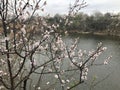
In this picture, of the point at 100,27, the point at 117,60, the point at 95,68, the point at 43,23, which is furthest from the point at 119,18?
the point at 43,23

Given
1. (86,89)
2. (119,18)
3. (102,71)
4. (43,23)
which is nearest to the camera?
(43,23)

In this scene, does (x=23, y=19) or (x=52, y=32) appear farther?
(x=52, y=32)

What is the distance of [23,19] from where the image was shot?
348cm

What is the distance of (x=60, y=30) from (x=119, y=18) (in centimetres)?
5468

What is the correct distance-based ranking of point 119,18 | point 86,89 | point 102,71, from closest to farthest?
point 86,89 → point 102,71 → point 119,18

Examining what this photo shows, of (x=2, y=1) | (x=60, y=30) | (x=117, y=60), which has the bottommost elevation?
(x=117, y=60)

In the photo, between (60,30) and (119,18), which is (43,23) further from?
(119,18)

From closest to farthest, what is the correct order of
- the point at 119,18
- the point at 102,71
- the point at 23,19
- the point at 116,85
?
the point at 23,19, the point at 116,85, the point at 102,71, the point at 119,18

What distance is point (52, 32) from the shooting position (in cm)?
397

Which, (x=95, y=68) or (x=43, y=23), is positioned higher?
(x=43, y=23)

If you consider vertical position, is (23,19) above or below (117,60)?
above

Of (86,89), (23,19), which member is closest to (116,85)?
(86,89)

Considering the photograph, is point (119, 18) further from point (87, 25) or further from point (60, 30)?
point (60, 30)

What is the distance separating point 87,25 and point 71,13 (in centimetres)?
5545
